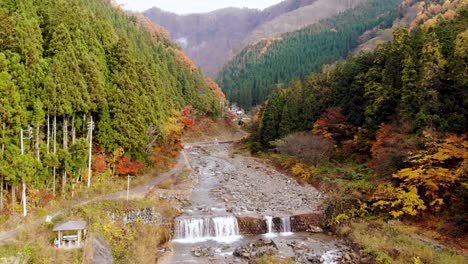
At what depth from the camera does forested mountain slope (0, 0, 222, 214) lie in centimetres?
2003

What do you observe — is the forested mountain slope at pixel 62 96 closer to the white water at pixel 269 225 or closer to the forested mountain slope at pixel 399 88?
the white water at pixel 269 225

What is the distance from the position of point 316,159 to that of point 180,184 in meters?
13.9

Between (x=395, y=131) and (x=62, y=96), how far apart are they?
24.6 meters

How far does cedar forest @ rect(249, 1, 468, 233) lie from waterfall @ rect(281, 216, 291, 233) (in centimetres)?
296

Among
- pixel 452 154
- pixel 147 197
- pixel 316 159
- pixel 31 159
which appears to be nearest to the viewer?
pixel 31 159

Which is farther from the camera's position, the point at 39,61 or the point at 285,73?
the point at 285,73

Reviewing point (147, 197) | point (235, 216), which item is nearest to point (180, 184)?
point (147, 197)

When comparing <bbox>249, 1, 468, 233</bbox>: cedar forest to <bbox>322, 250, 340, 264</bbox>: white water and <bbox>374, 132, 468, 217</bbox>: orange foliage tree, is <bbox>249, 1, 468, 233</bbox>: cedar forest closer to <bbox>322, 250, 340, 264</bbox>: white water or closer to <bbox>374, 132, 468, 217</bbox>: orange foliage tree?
<bbox>374, 132, 468, 217</bbox>: orange foliage tree

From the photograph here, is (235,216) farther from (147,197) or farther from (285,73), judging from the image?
(285,73)

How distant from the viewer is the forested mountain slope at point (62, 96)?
20031 millimetres

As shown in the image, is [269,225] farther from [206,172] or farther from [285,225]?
[206,172]

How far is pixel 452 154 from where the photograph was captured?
2186 cm

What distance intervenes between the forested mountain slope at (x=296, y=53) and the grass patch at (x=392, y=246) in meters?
88.2

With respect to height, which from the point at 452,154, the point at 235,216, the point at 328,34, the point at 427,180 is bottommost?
the point at 235,216
